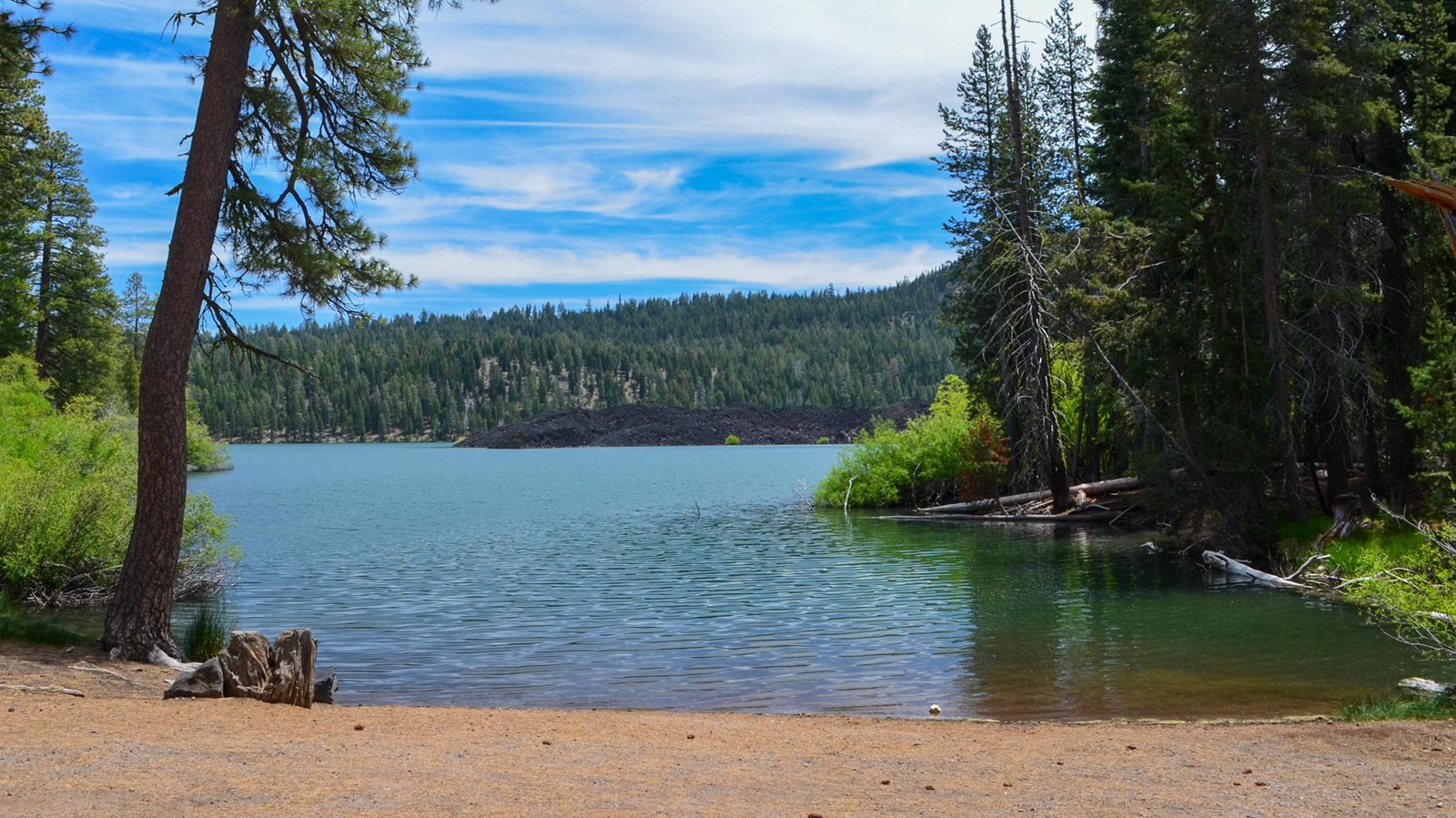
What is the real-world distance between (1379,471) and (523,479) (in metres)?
57.1

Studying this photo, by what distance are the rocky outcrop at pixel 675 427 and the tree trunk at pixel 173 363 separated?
136665 millimetres

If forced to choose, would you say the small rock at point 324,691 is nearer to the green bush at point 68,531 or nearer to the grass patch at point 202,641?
the grass patch at point 202,641

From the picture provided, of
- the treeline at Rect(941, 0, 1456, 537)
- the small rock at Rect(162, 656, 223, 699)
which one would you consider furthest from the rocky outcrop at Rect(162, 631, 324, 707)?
the treeline at Rect(941, 0, 1456, 537)

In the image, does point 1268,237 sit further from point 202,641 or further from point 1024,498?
point 202,641

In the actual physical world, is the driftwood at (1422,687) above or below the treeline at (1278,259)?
below

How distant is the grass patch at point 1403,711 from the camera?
395 inches

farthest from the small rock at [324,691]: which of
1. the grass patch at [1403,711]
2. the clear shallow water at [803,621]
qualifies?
the grass patch at [1403,711]

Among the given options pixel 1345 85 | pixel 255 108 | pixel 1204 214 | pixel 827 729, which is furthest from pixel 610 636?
pixel 1345 85

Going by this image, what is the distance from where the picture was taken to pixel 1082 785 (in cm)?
758

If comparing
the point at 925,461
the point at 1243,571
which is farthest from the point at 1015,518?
the point at 1243,571

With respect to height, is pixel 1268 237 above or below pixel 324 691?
above

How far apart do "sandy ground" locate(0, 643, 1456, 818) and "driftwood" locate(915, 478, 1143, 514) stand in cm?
2519

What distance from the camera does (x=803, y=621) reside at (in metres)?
18.4

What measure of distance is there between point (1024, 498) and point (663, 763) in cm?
3093
